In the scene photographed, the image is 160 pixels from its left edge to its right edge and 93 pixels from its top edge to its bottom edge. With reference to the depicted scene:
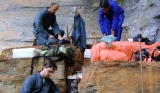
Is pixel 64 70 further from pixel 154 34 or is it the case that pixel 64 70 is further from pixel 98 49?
pixel 154 34

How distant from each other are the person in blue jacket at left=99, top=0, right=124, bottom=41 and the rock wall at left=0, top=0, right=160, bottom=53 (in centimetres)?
232

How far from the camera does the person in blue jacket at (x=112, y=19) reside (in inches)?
269

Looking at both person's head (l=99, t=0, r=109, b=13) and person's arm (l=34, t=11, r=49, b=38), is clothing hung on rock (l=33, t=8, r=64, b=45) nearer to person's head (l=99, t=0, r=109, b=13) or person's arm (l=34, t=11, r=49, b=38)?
person's arm (l=34, t=11, r=49, b=38)

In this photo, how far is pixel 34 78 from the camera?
196 inches

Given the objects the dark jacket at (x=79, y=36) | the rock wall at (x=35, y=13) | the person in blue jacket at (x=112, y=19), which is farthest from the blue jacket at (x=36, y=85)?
the rock wall at (x=35, y=13)

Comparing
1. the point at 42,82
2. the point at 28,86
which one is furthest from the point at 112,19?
the point at 28,86

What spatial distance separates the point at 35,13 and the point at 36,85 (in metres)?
5.37

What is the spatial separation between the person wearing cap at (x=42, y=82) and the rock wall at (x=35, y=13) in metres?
4.57

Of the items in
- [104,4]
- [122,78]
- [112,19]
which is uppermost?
[104,4]

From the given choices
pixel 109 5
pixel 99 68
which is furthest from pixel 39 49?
pixel 99 68

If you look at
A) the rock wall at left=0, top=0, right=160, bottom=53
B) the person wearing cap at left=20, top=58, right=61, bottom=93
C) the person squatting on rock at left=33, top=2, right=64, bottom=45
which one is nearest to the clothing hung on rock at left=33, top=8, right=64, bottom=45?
the person squatting on rock at left=33, top=2, right=64, bottom=45

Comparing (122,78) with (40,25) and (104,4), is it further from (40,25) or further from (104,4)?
(40,25)

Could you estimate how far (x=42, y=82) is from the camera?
5.00 metres

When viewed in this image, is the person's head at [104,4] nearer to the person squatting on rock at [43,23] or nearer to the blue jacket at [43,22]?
the person squatting on rock at [43,23]
